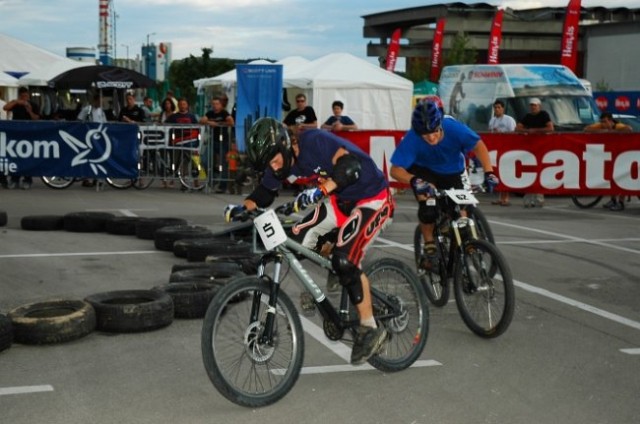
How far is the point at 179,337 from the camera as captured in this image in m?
7.13

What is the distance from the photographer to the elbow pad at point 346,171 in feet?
18.3

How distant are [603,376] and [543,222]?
9.45 m

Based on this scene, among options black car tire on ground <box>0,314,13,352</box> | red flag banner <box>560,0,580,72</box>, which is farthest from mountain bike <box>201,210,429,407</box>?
red flag banner <box>560,0,580,72</box>

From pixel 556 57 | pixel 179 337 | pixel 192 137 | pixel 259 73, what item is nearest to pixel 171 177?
pixel 192 137

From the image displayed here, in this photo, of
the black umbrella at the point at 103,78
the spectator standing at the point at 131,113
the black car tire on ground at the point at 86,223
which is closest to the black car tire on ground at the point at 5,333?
the black car tire on ground at the point at 86,223

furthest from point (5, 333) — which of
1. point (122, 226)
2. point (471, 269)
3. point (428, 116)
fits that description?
point (122, 226)

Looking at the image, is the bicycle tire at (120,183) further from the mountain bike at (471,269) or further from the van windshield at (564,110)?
the mountain bike at (471,269)

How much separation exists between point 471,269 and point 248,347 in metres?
2.52

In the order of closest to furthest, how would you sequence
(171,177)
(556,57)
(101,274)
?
(101,274), (171,177), (556,57)

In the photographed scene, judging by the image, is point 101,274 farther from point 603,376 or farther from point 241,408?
point 603,376

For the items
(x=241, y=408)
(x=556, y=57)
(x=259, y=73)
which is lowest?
(x=241, y=408)

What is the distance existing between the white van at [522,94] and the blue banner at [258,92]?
5.58 m

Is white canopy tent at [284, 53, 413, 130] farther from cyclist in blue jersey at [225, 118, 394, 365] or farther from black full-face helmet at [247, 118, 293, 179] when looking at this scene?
black full-face helmet at [247, 118, 293, 179]

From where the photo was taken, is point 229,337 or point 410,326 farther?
point 410,326
